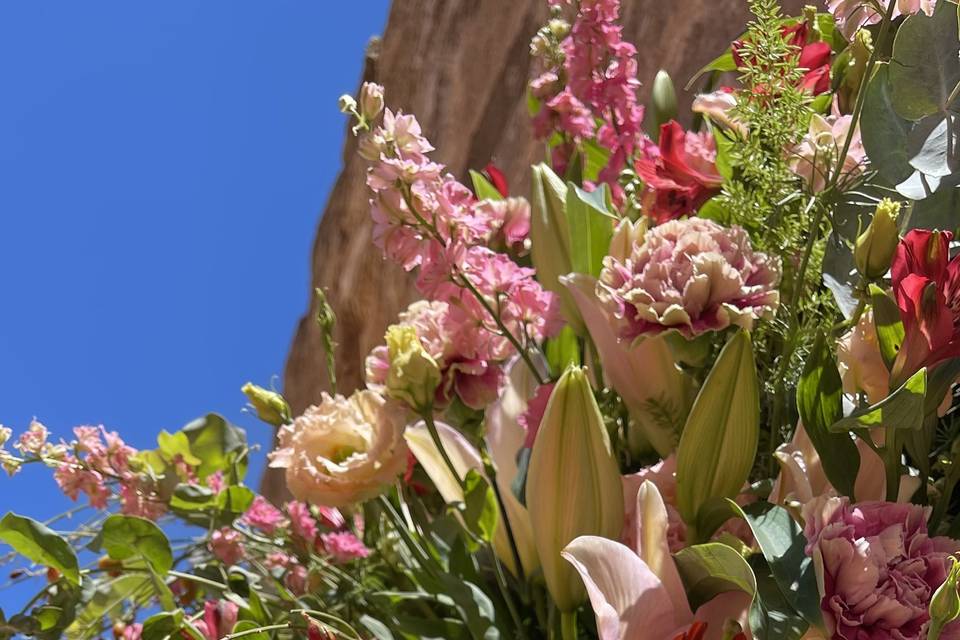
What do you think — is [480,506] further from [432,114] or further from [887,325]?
[432,114]

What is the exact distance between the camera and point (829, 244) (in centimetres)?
37

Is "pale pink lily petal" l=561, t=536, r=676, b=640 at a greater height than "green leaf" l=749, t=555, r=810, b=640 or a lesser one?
greater

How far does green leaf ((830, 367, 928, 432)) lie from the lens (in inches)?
10.9

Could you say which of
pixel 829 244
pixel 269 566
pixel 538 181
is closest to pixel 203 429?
pixel 269 566

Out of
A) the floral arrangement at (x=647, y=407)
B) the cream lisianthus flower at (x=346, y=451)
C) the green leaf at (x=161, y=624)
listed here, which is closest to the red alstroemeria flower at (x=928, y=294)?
the floral arrangement at (x=647, y=407)

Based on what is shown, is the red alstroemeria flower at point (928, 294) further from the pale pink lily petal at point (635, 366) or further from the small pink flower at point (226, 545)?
the small pink flower at point (226, 545)

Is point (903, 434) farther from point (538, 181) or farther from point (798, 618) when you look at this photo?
point (538, 181)

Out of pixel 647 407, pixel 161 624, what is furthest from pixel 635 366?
pixel 161 624

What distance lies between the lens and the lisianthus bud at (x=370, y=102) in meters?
0.40

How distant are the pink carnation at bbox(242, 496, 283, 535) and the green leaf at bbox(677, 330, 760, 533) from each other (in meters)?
0.29

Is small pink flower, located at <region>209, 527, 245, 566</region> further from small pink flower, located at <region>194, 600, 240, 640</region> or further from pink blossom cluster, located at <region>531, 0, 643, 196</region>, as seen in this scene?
pink blossom cluster, located at <region>531, 0, 643, 196</region>

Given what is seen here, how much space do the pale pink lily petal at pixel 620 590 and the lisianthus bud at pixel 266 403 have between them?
23 cm

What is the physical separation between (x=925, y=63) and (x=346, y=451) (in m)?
0.28

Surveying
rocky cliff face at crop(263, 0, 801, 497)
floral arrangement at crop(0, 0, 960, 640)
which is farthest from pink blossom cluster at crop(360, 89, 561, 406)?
rocky cliff face at crop(263, 0, 801, 497)
